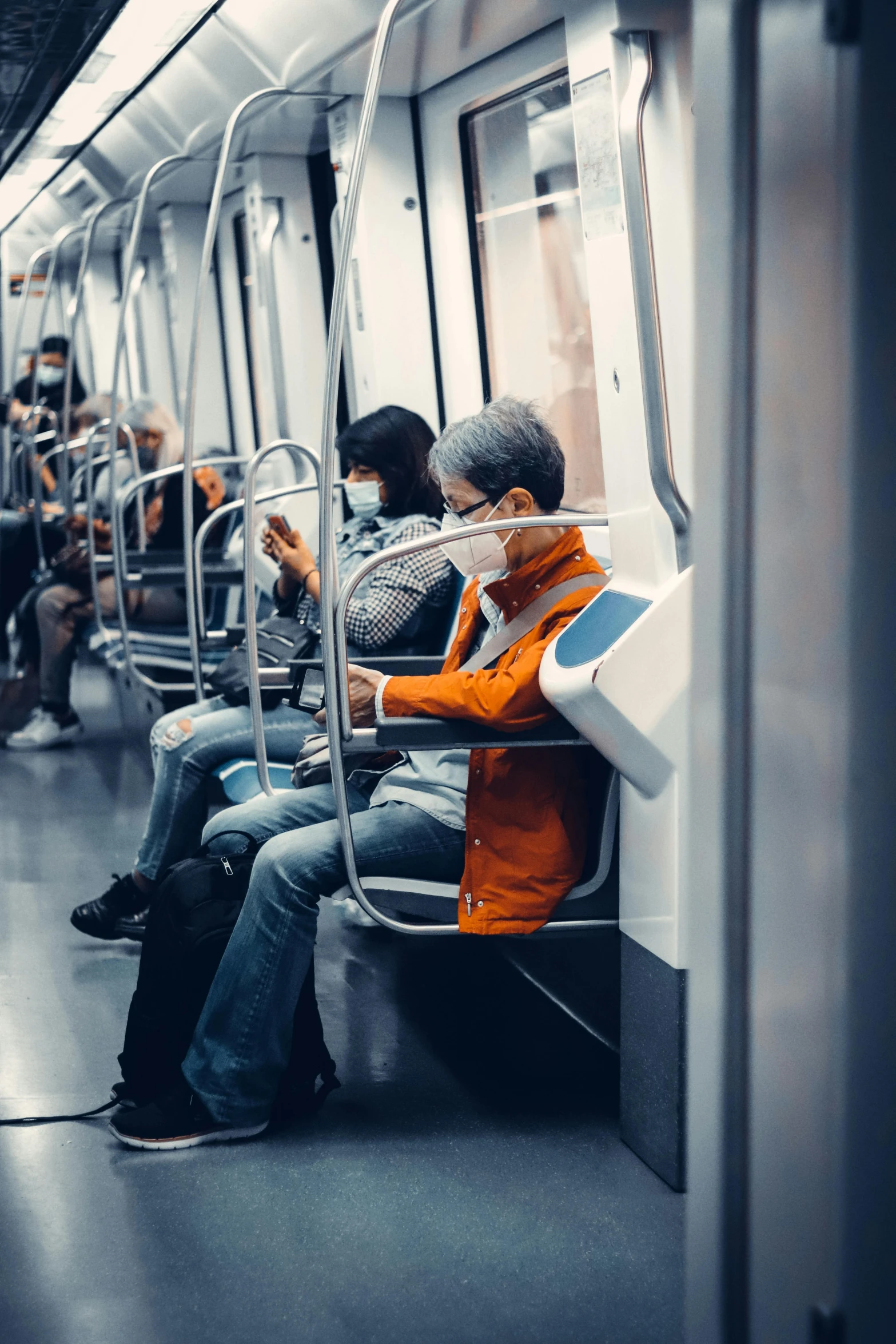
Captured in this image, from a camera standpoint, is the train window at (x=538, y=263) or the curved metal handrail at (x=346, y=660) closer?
the curved metal handrail at (x=346, y=660)

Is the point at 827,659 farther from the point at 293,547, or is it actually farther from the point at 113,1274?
the point at 293,547

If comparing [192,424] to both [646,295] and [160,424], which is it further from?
[160,424]

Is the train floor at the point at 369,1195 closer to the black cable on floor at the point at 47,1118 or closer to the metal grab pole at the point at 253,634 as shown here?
the black cable on floor at the point at 47,1118

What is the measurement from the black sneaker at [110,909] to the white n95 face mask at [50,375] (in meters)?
6.23

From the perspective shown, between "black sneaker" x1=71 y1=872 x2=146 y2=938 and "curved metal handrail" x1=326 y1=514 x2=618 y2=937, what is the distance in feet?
4.89

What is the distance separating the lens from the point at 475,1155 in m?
2.88

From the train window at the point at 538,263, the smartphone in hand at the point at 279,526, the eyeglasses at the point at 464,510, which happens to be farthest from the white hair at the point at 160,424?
the eyeglasses at the point at 464,510

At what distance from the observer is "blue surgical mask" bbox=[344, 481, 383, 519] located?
4059mm

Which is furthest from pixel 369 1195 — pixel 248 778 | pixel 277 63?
pixel 277 63

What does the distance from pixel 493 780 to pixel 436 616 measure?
990 millimetres

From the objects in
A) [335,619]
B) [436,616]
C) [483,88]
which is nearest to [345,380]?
[483,88]

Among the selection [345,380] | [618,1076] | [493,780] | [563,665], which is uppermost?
[345,380]

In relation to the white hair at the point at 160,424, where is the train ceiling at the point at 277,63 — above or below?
above

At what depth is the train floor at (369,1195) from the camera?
2354 mm
